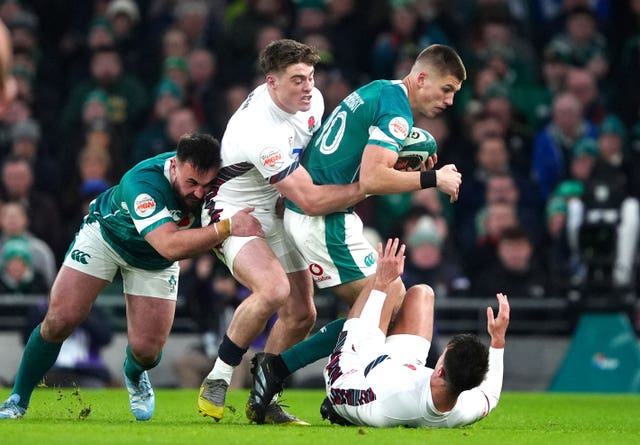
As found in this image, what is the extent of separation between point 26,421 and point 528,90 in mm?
10550

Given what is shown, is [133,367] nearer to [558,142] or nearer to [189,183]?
[189,183]

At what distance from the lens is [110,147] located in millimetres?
17391

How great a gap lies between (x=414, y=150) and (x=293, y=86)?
947 millimetres

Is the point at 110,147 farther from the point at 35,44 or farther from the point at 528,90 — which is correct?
the point at 528,90

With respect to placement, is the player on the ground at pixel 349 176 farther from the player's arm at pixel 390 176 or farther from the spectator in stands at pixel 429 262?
the spectator in stands at pixel 429 262

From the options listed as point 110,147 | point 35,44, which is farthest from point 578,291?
point 35,44

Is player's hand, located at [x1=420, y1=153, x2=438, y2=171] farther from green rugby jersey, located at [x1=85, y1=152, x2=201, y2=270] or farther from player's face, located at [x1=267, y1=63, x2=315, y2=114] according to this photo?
green rugby jersey, located at [x1=85, y1=152, x2=201, y2=270]

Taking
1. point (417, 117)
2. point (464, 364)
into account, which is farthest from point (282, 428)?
point (417, 117)

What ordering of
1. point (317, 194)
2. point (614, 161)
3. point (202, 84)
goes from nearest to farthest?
1. point (317, 194)
2. point (614, 161)
3. point (202, 84)

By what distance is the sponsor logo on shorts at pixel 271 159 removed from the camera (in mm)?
9922

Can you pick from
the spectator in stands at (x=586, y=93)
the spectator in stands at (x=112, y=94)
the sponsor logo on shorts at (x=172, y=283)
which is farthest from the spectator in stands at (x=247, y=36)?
the sponsor logo on shorts at (x=172, y=283)

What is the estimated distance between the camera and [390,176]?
9.61 metres

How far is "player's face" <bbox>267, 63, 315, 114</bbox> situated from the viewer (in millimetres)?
10047

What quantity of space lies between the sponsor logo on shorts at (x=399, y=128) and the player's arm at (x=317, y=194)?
43cm
